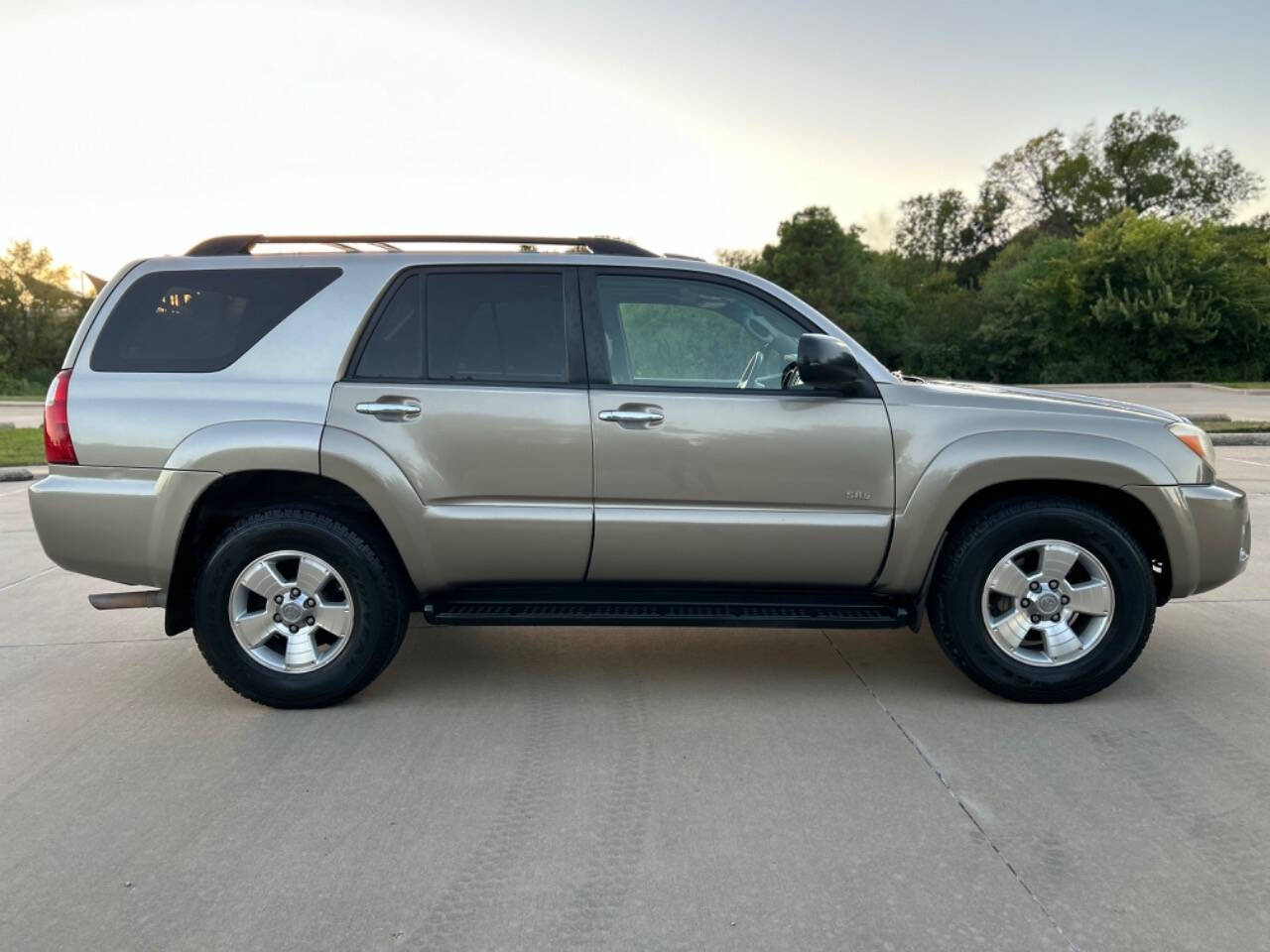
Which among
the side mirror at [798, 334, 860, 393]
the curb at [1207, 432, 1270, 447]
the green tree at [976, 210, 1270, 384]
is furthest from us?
the green tree at [976, 210, 1270, 384]

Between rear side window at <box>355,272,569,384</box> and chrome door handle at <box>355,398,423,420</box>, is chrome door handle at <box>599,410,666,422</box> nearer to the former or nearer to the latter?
rear side window at <box>355,272,569,384</box>

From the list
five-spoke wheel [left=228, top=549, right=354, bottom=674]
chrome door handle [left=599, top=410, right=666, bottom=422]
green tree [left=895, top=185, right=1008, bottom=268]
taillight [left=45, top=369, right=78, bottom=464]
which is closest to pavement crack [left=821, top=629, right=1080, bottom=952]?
chrome door handle [left=599, top=410, right=666, bottom=422]

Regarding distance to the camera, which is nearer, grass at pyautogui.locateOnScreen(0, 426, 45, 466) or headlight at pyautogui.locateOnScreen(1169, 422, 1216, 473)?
headlight at pyautogui.locateOnScreen(1169, 422, 1216, 473)

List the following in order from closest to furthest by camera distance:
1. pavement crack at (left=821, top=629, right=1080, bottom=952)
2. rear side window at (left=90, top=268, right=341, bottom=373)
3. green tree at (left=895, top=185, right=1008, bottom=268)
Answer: pavement crack at (left=821, top=629, right=1080, bottom=952) → rear side window at (left=90, top=268, right=341, bottom=373) → green tree at (left=895, top=185, right=1008, bottom=268)

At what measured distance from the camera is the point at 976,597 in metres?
4.20

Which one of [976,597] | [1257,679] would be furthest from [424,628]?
[1257,679]

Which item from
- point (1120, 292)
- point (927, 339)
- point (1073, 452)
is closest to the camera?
point (1073, 452)

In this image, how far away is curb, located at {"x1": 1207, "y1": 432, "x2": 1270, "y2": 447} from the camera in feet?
48.7

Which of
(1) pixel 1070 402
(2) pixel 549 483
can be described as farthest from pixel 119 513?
(1) pixel 1070 402

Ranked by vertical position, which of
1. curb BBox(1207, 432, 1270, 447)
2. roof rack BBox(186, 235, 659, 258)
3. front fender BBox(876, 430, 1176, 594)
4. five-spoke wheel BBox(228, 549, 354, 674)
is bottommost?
curb BBox(1207, 432, 1270, 447)

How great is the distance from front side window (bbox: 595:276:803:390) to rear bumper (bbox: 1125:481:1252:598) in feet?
5.29

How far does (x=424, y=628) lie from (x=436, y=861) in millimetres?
2631

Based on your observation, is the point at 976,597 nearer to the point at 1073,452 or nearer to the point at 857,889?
the point at 1073,452

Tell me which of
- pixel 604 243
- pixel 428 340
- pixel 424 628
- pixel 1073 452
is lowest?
pixel 424 628
